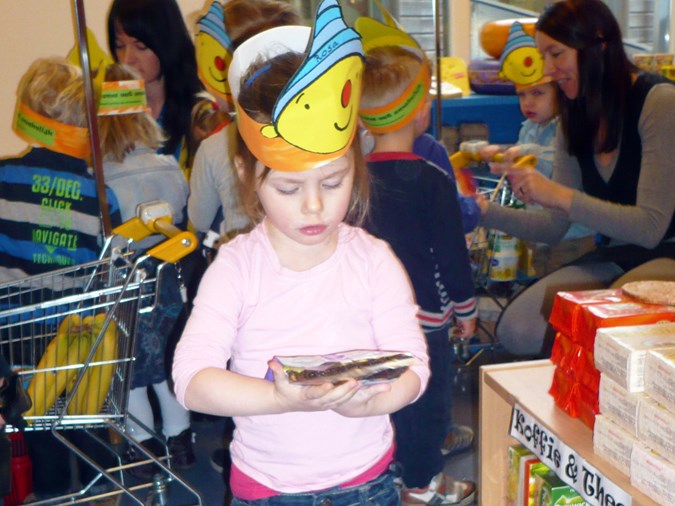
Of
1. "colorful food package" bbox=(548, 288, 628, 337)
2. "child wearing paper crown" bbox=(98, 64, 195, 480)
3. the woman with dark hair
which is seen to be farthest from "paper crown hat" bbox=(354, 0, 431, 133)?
"colorful food package" bbox=(548, 288, 628, 337)

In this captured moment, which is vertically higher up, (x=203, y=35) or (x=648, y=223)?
(x=203, y=35)

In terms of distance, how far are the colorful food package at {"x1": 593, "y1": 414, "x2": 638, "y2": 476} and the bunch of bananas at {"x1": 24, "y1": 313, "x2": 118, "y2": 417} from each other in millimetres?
1264

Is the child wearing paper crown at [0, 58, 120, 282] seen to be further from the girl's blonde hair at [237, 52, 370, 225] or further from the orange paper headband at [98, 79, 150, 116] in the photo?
the girl's blonde hair at [237, 52, 370, 225]

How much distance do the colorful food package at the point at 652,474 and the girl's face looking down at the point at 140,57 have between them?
251 centimetres

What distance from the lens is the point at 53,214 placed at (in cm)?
254

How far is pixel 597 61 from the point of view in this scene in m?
2.55

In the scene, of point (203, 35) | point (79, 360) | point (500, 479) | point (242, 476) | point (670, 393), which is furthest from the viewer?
point (203, 35)

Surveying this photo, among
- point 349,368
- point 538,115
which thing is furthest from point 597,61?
point 349,368

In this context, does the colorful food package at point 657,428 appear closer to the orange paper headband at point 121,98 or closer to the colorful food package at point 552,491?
the colorful food package at point 552,491

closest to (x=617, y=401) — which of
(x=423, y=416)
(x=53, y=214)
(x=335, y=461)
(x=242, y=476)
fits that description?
(x=335, y=461)

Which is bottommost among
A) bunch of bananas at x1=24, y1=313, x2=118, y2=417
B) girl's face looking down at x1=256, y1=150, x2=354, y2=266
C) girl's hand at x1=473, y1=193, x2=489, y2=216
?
bunch of bananas at x1=24, y1=313, x2=118, y2=417

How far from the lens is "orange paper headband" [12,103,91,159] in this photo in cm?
248

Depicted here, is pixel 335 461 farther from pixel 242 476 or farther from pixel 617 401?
pixel 617 401

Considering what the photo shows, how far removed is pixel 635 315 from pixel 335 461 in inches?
20.5
